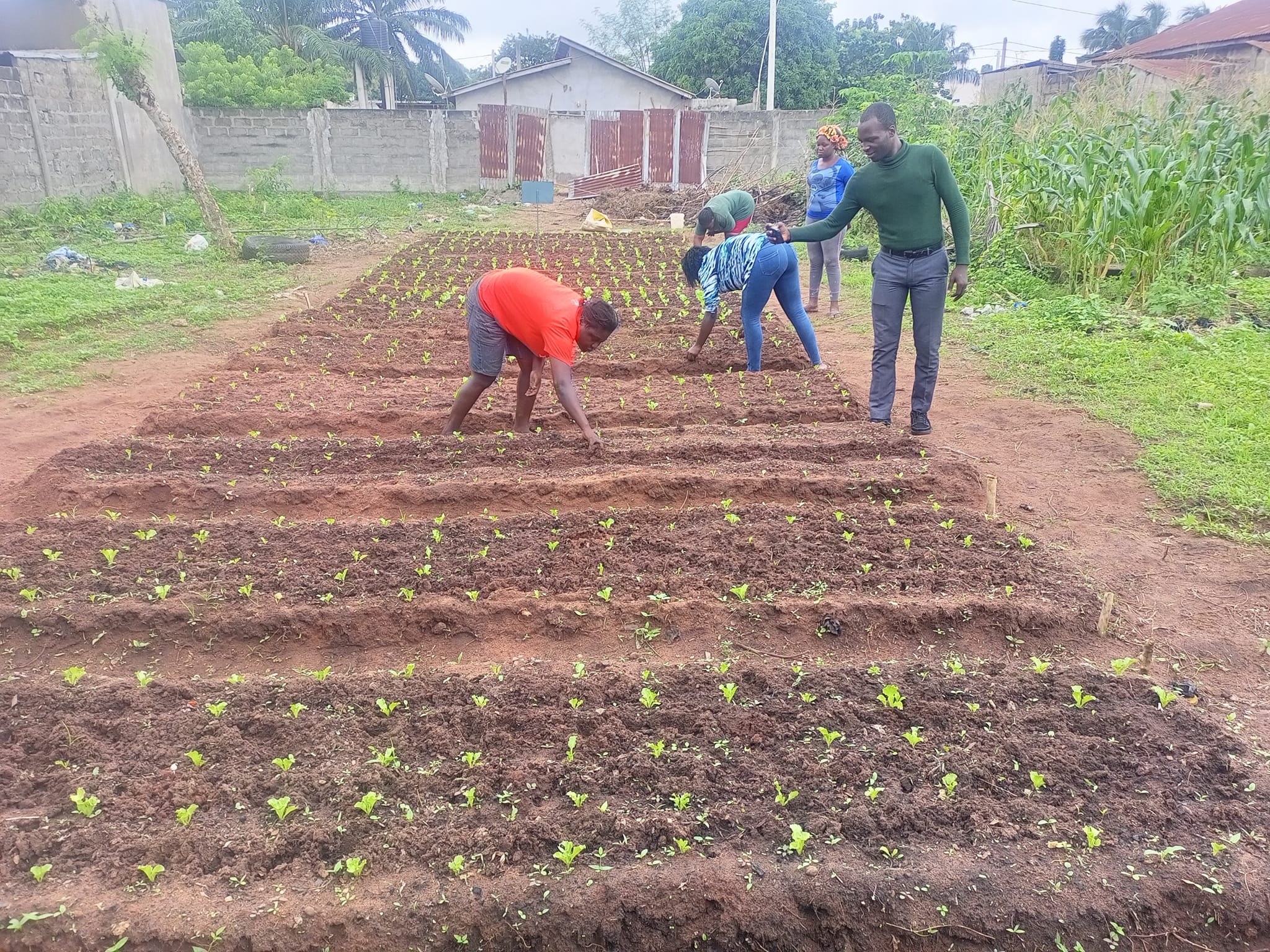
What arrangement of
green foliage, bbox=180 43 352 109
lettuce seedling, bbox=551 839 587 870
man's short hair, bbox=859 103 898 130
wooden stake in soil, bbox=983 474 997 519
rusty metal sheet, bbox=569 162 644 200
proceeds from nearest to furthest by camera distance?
lettuce seedling, bbox=551 839 587 870 → wooden stake in soil, bbox=983 474 997 519 → man's short hair, bbox=859 103 898 130 → rusty metal sheet, bbox=569 162 644 200 → green foliage, bbox=180 43 352 109

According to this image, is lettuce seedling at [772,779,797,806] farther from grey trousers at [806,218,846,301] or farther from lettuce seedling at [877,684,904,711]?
grey trousers at [806,218,846,301]

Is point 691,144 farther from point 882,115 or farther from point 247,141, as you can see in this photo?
point 882,115

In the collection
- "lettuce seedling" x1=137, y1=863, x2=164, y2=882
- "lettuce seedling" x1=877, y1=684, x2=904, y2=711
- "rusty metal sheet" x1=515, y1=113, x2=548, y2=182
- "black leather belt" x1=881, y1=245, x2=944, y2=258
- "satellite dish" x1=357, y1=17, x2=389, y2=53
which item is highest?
"satellite dish" x1=357, y1=17, x2=389, y2=53

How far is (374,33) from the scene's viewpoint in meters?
34.4

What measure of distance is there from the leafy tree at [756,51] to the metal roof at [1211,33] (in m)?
10.8

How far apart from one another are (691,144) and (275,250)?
500 inches

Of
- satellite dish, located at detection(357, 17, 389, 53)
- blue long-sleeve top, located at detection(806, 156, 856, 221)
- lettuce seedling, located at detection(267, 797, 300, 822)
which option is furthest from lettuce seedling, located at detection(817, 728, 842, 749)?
satellite dish, located at detection(357, 17, 389, 53)

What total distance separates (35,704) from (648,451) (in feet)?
11.4

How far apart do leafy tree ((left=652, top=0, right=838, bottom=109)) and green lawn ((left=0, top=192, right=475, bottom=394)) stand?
18.6 m

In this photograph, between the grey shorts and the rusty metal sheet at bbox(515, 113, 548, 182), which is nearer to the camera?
the grey shorts

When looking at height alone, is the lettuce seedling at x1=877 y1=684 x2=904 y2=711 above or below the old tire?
below

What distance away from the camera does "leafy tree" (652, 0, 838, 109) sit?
3294 cm

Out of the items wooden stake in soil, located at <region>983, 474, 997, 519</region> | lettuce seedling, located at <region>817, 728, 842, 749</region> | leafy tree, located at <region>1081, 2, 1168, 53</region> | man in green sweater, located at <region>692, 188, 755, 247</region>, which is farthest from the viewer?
leafy tree, located at <region>1081, 2, 1168, 53</region>

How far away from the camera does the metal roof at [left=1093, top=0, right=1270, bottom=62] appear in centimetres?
2194
